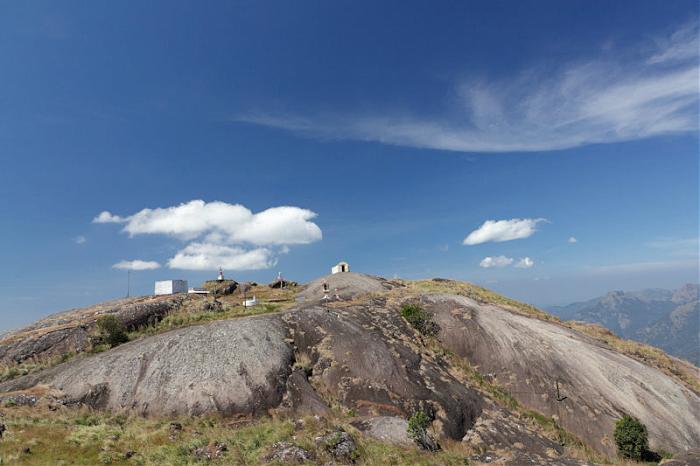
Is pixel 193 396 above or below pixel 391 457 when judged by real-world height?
above

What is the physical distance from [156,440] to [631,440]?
127ft

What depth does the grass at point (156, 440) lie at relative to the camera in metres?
22.1

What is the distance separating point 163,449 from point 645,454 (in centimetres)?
4012

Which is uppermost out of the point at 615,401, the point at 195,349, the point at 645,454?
the point at 195,349

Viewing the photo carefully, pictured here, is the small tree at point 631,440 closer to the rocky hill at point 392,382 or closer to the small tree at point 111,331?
the rocky hill at point 392,382

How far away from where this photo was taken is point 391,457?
24.7m

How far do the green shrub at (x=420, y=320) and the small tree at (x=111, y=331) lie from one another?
1327 inches

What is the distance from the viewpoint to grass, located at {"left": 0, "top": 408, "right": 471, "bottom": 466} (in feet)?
72.6

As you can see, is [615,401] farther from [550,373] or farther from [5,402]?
[5,402]

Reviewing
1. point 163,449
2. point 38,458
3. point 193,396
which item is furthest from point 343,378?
point 38,458

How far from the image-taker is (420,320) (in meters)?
46.7

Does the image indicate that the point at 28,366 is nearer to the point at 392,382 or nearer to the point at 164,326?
the point at 164,326

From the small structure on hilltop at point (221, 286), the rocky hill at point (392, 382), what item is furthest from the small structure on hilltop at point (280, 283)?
the rocky hill at point (392, 382)

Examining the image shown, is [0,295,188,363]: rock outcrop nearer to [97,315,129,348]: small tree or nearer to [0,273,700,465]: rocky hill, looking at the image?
[0,273,700,465]: rocky hill
